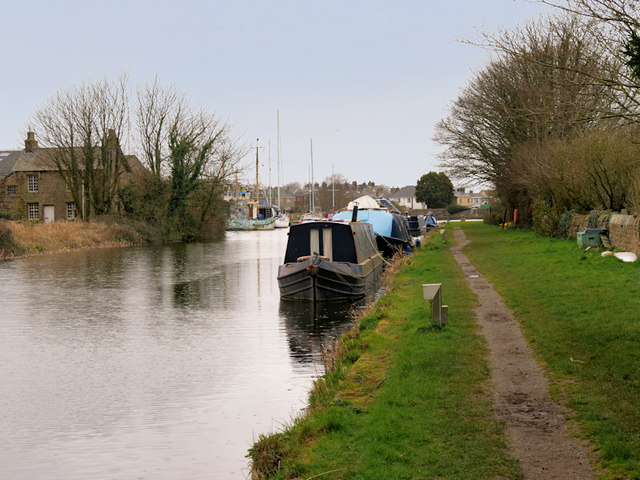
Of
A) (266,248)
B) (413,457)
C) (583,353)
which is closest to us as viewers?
(413,457)

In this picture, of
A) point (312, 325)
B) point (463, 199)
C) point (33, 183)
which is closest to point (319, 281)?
point (312, 325)

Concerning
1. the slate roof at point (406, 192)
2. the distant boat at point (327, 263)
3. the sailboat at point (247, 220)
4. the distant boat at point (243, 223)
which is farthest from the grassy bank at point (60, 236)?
the slate roof at point (406, 192)

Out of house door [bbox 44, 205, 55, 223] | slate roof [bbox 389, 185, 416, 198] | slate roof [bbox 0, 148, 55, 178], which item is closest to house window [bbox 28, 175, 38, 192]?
slate roof [bbox 0, 148, 55, 178]

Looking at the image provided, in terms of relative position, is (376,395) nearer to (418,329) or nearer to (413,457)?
(413,457)

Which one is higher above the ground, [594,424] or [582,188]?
[582,188]

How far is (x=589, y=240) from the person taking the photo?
2241 cm

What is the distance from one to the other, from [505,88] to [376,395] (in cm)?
3369

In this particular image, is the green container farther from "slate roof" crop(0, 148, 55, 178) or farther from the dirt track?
"slate roof" crop(0, 148, 55, 178)

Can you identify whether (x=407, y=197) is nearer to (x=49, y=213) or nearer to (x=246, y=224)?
(x=246, y=224)

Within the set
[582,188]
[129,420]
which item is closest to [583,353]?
[129,420]

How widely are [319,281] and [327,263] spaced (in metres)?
0.57

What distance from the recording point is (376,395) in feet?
26.6

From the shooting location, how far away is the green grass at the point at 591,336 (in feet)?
20.7

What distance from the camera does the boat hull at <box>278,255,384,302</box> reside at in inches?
801
